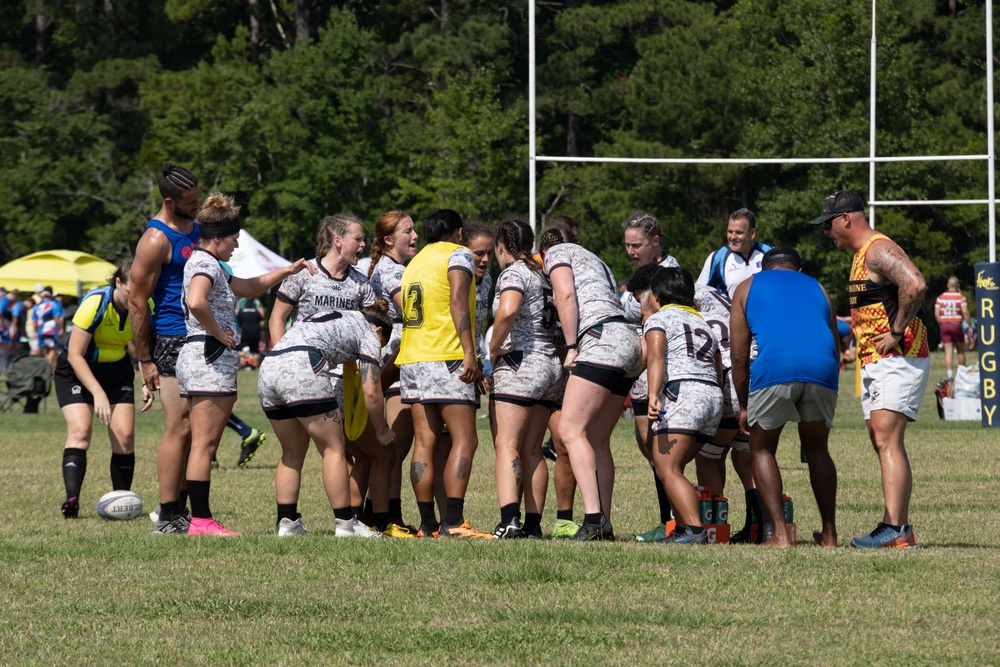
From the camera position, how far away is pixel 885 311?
808cm

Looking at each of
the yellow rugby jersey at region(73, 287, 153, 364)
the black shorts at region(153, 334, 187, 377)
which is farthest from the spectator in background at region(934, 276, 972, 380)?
the black shorts at region(153, 334, 187, 377)

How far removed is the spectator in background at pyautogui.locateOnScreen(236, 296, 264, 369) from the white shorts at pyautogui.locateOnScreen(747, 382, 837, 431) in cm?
2751

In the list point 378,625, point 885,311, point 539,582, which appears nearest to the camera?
point 378,625

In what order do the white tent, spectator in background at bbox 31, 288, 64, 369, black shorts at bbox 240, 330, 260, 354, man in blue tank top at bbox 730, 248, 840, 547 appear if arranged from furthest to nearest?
black shorts at bbox 240, 330, 260, 354
the white tent
spectator in background at bbox 31, 288, 64, 369
man in blue tank top at bbox 730, 248, 840, 547

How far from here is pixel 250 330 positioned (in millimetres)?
35594

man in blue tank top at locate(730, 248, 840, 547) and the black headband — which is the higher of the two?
the black headband

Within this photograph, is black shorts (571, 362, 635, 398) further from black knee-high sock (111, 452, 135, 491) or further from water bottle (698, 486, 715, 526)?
black knee-high sock (111, 452, 135, 491)

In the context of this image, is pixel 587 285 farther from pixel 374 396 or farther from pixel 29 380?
pixel 29 380

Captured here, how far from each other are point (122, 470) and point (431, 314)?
9.52 feet

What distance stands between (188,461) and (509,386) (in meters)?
1.86

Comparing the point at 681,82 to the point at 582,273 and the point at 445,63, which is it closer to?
the point at 445,63

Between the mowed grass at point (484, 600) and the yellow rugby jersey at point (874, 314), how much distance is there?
1.07 meters

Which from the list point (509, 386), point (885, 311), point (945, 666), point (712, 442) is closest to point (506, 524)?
point (509, 386)

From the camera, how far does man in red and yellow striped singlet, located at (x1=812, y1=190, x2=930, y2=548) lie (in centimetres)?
799
